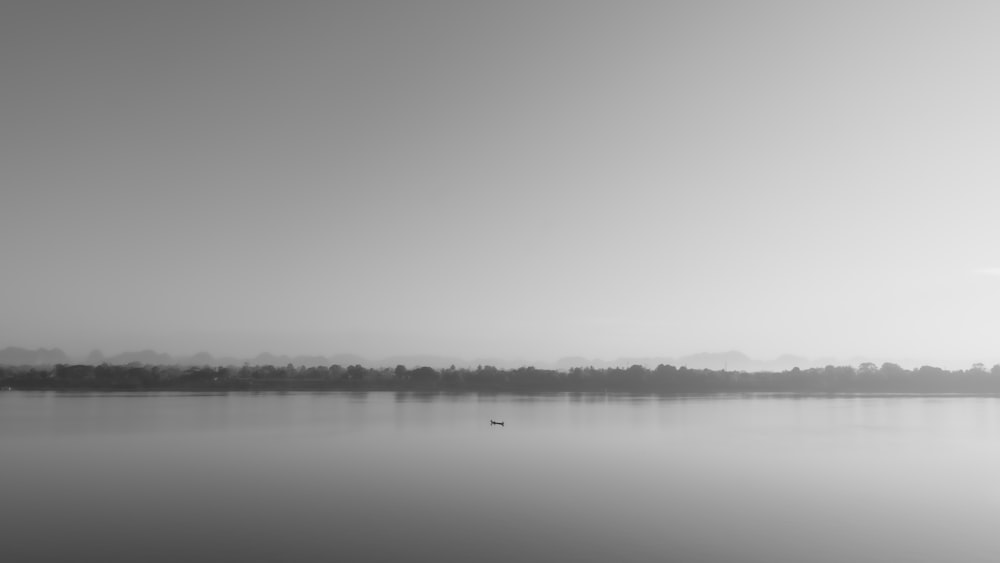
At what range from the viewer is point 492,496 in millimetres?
31641

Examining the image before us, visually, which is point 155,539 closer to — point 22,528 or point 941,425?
point 22,528

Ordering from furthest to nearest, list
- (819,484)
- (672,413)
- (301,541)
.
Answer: (672,413), (819,484), (301,541)

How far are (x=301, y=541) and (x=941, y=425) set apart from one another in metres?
73.2

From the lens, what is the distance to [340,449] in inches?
1927

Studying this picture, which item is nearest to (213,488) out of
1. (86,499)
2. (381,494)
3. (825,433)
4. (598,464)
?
(86,499)

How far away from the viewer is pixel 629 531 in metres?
24.9

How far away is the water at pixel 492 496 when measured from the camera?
74.2 ft

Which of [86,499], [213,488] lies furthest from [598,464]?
[86,499]

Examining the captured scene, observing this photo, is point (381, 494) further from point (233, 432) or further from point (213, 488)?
point (233, 432)

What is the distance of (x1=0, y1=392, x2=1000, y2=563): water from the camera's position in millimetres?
22625

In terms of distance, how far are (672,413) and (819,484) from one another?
60344 mm

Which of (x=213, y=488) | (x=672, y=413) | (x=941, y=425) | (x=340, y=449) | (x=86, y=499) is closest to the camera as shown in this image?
(x=86, y=499)

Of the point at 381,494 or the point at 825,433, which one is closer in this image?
the point at 381,494

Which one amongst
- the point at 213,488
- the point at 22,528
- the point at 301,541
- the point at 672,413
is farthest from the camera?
the point at 672,413
